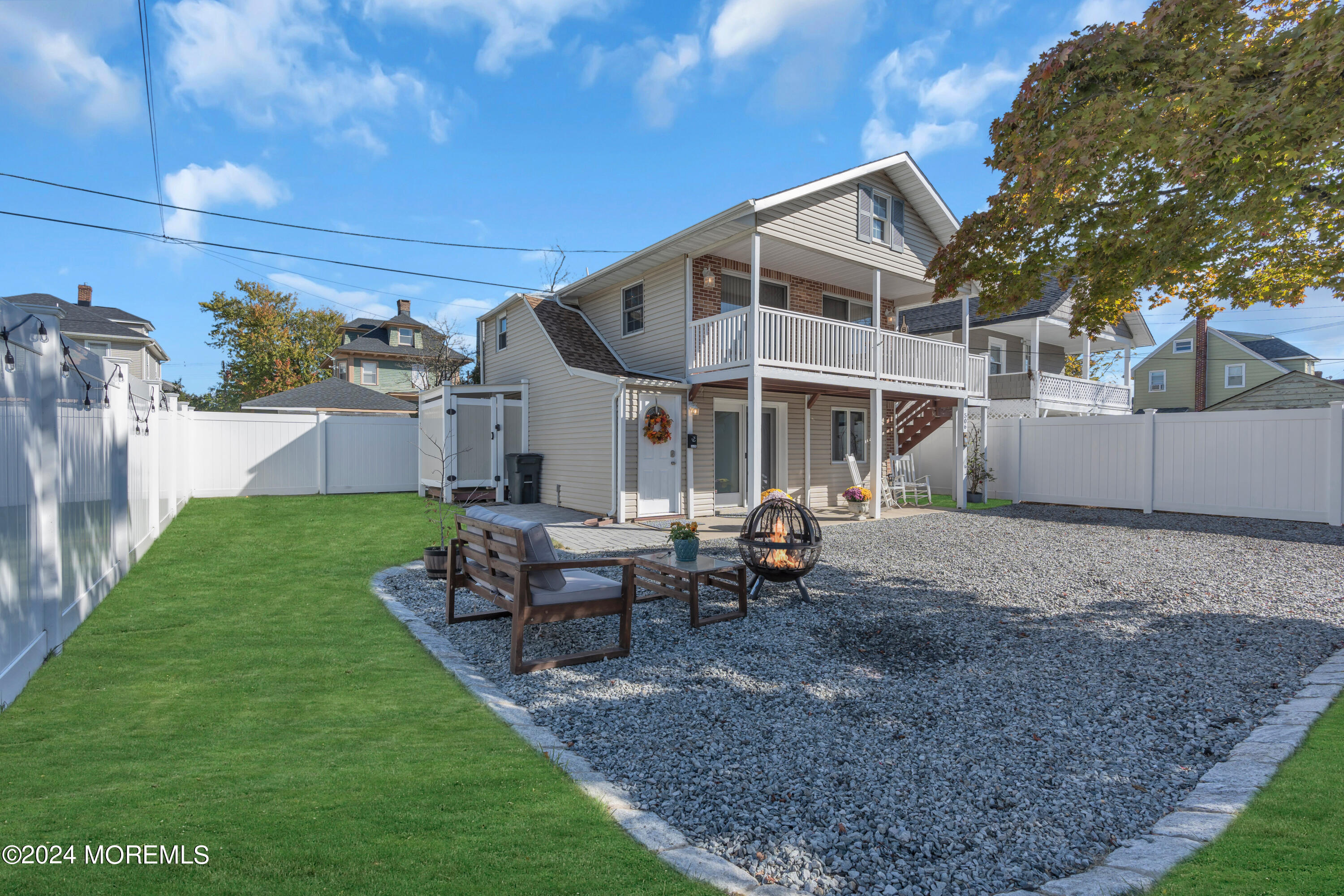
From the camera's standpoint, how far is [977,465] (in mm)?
16562

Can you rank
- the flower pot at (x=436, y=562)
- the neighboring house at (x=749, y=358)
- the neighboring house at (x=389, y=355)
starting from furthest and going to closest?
the neighboring house at (x=389, y=355), the neighboring house at (x=749, y=358), the flower pot at (x=436, y=562)

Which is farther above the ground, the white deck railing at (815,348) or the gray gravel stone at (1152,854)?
the white deck railing at (815,348)

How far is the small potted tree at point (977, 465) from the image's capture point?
16.5 m

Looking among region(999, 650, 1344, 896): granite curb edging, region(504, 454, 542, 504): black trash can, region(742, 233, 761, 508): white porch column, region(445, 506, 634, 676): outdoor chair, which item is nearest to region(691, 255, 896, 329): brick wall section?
region(742, 233, 761, 508): white porch column

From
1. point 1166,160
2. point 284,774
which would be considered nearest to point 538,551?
point 284,774

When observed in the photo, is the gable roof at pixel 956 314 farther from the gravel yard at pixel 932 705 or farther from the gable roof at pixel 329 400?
the gable roof at pixel 329 400

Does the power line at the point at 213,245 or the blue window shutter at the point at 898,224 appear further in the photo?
the blue window shutter at the point at 898,224

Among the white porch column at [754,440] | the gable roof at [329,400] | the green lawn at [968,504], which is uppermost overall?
the gable roof at [329,400]

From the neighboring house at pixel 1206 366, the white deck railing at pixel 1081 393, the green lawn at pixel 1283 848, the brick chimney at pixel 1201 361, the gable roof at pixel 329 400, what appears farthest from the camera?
the neighboring house at pixel 1206 366

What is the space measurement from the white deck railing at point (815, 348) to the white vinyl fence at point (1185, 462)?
351cm

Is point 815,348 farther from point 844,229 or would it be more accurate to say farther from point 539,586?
point 539,586

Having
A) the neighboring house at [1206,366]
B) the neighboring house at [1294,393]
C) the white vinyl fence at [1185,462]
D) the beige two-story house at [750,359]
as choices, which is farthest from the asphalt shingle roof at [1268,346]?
the beige two-story house at [750,359]

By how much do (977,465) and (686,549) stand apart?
12.9m

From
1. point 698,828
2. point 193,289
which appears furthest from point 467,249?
point 193,289
